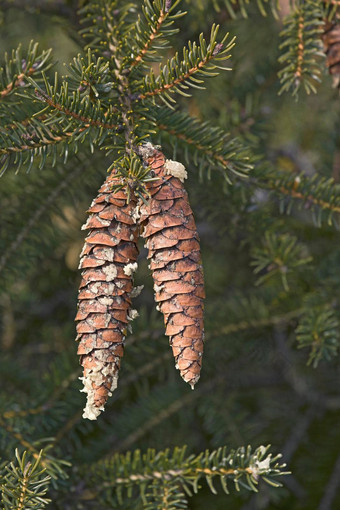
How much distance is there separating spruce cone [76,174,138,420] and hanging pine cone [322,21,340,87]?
1.52 feet

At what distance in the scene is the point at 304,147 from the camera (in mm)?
1883

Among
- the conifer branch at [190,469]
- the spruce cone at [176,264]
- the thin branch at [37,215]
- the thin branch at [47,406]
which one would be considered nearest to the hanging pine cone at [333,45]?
the spruce cone at [176,264]

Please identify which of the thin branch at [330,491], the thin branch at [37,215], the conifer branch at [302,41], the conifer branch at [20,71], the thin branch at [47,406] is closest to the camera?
the conifer branch at [20,71]

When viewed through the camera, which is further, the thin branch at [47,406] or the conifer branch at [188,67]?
the thin branch at [47,406]

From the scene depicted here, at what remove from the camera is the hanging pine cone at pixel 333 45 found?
3.04 feet

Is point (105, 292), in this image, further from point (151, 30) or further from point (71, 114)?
point (151, 30)

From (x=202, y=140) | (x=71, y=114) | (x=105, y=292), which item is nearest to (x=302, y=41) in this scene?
(x=202, y=140)

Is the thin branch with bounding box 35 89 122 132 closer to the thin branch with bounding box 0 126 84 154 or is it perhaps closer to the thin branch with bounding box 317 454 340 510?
the thin branch with bounding box 0 126 84 154

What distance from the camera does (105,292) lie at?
2.26 feet

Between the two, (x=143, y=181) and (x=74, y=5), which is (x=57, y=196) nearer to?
(x=74, y=5)

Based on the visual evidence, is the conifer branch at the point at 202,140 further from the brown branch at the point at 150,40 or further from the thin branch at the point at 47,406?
the thin branch at the point at 47,406

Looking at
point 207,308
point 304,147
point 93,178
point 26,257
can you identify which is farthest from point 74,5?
point 304,147

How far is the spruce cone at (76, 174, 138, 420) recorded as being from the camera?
68cm

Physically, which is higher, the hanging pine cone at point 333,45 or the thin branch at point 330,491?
the hanging pine cone at point 333,45
